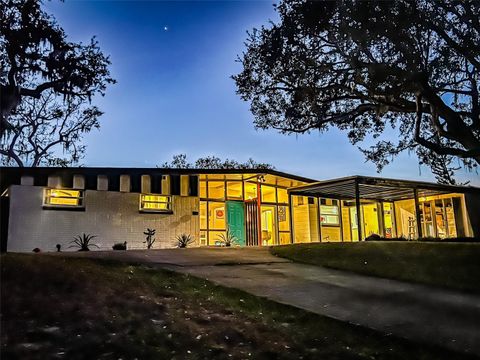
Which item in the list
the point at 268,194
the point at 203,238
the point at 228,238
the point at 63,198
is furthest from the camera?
the point at 268,194

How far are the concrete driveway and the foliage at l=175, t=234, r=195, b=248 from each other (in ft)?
19.2

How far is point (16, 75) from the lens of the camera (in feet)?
33.1

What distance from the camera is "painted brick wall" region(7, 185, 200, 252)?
47.4 ft

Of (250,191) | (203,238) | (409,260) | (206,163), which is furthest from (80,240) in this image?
(206,163)

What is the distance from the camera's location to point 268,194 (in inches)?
815

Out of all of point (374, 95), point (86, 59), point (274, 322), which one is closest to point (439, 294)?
point (274, 322)

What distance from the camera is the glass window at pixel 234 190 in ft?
64.1

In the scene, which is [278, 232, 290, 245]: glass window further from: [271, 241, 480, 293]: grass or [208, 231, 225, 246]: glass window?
[271, 241, 480, 293]: grass

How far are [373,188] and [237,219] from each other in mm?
6203

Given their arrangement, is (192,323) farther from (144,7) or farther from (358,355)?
(144,7)

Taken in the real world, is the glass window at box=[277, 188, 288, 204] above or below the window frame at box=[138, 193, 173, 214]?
above

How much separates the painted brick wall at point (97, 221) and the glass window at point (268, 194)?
13.4 feet

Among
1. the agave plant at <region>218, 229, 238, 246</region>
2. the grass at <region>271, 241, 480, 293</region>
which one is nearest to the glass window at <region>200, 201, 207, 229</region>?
the agave plant at <region>218, 229, 238, 246</region>

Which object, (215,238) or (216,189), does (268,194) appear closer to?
(216,189)
